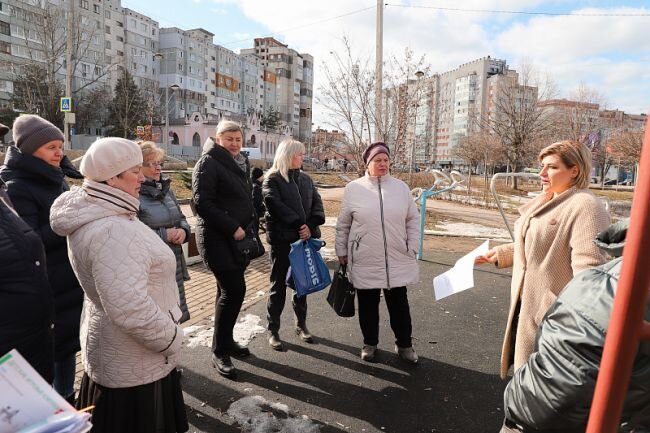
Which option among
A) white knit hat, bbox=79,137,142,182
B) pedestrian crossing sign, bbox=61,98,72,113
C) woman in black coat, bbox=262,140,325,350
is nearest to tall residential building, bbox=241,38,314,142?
pedestrian crossing sign, bbox=61,98,72,113

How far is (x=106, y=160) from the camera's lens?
1898 mm

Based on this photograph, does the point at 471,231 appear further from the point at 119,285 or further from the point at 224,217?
the point at 119,285

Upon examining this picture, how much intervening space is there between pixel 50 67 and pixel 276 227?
31.2 meters

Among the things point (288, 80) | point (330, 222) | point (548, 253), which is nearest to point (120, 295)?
point (548, 253)

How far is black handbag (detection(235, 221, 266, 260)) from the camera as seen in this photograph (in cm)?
351

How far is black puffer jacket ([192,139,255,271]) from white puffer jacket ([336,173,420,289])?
36.2 inches

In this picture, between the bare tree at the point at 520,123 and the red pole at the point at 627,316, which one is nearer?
the red pole at the point at 627,316

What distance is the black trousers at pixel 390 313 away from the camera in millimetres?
3787

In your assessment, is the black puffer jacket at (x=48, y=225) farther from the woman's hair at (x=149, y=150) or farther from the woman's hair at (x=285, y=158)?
the woman's hair at (x=285, y=158)

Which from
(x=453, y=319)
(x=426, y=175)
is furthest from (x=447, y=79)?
(x=453, y=319)

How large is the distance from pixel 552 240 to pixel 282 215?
2.26 m

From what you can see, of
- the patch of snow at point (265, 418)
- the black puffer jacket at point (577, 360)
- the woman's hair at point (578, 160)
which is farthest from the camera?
the patch of snow at point (265, 418)

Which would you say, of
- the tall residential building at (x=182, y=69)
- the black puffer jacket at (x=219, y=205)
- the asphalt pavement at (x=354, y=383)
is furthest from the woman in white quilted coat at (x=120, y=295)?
the tall residential building at (x=182, y=69)

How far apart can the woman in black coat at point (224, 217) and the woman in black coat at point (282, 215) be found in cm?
41
